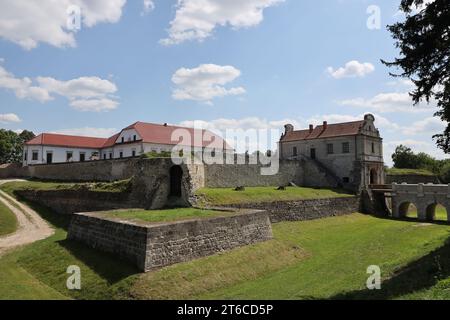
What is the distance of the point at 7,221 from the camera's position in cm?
2159

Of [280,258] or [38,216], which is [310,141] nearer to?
[280,258]

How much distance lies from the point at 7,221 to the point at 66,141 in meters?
26.3

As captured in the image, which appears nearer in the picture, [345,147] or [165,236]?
[165,236]

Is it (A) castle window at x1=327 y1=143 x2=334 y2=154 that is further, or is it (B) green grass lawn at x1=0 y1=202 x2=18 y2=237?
(A) castle window at x1=327 y1=143 x2=334 y2=154

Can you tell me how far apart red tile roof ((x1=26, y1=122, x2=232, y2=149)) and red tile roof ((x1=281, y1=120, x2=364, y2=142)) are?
10768mm

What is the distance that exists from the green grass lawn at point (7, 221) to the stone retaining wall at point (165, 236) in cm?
717

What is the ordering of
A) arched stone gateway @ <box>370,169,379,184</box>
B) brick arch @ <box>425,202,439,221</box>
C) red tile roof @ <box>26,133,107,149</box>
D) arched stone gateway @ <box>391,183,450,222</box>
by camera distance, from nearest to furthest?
1. arched stone gateway @ <box>391,183,450,222</box>
2. brick arch @ <box>425,202,439,221</box>
3. arched stone gateway @ <box>370,169,379,184</box>
4. red tile roof @ <box>26,133,107,149</box>

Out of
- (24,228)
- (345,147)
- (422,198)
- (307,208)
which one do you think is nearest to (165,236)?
(24,228)

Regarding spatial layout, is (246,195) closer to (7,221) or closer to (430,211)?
(7,221)

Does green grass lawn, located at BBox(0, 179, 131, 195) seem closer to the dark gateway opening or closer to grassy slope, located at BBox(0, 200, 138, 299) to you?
the dark gateway opening

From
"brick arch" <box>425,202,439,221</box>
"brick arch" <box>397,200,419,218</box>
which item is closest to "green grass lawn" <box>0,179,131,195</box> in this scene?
"brick arch" <box>397,200,419,218</box>

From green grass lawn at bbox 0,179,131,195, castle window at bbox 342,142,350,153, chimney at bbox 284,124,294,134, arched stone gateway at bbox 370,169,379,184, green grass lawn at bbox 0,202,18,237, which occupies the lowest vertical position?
green grass lawn at bbox 0,202,18,237

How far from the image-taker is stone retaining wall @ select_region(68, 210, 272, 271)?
11500 millimetres

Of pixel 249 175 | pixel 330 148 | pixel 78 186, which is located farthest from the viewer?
pixel 330 148
